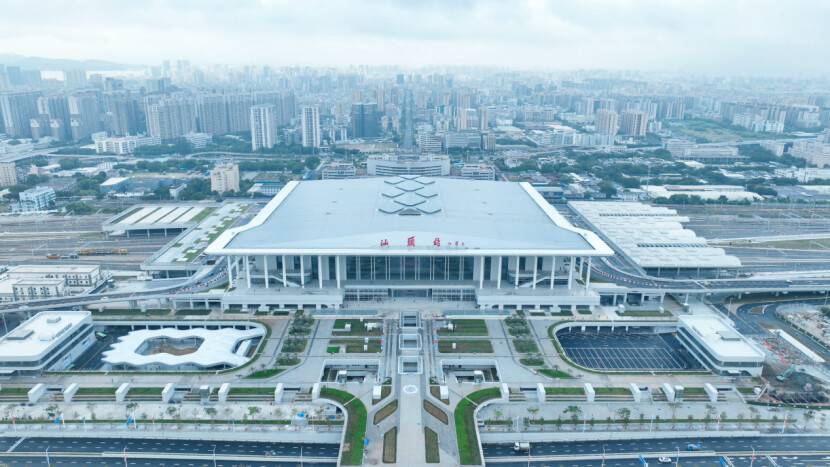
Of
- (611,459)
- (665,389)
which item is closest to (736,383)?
(665,389)

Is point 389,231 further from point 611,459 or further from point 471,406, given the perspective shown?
point 611,459

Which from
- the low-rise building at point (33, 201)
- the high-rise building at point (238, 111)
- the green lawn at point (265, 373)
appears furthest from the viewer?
the high-rise building at point (238, 111)

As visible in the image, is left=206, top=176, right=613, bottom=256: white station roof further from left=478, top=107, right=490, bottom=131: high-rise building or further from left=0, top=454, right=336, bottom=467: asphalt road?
left=478, top=107, right=490, bottom=131: high-rise building

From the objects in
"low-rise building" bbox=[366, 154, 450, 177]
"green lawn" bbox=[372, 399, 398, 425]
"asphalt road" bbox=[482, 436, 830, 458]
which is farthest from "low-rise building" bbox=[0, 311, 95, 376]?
"low-rise building" bbox=[366, 154, 450, 177]

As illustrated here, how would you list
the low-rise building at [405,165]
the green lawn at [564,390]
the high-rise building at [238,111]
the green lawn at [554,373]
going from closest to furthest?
the green lawn at [564,390], the green lawn at [554,373], the low-rise building at [405,165], the high-rise building at [238,111]

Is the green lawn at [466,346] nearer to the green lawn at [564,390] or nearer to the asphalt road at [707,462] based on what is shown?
the green lawn at [564,390]

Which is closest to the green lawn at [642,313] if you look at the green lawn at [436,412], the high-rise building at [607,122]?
the green lawn at [436,412]
